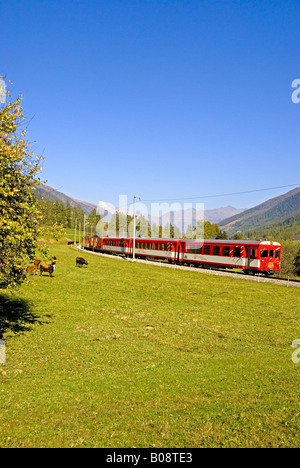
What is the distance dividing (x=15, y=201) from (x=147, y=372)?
7570 millimetres

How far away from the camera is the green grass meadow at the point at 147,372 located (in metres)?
7.02

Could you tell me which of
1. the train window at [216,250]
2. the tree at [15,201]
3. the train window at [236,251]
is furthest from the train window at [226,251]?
the tree at [15,201]

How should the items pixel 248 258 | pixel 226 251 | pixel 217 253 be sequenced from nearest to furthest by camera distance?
pixel 248 258, pixel 226 251, pixel 217 253

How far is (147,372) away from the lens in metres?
10.8

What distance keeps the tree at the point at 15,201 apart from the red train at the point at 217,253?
26.5 meters

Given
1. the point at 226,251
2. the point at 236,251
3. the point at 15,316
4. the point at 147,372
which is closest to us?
the point at 147,372

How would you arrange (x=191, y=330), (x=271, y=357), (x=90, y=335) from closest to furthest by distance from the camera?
(x=271, y=357) < (x=90, y=335) < (x=191, y=330)

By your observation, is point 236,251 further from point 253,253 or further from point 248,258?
point 253,253

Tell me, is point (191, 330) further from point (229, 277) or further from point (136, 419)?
point (229, 277)

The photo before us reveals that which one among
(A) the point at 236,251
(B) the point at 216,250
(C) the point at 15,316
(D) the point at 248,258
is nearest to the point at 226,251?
(A) the point at 236,251

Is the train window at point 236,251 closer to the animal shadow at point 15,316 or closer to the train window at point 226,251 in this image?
the train window at point 226,251

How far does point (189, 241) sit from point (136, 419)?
118 ft
